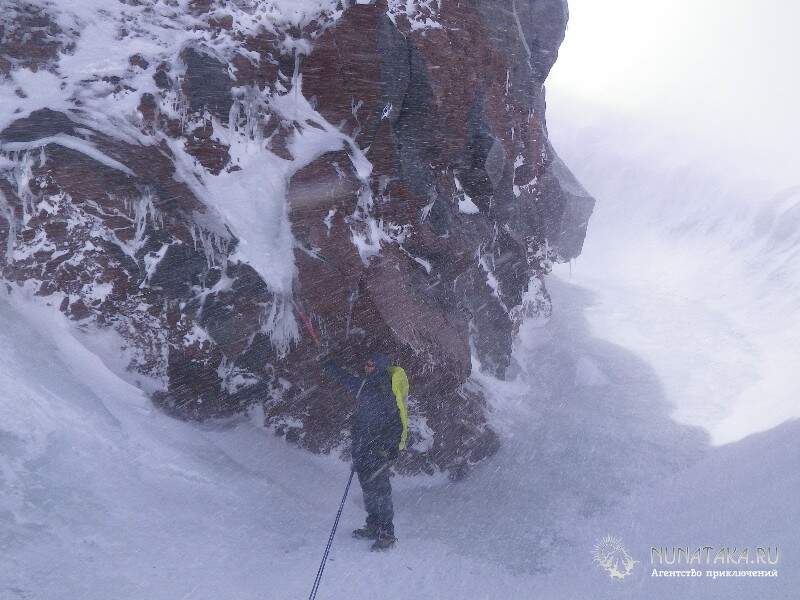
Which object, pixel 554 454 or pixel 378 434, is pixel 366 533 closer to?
pixel 378 434

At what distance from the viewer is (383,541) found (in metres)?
5.27

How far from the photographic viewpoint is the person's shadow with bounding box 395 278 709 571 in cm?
645

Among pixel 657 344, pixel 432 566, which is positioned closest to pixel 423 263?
pixel 432 566

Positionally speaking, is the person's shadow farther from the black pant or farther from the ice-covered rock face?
the black pant

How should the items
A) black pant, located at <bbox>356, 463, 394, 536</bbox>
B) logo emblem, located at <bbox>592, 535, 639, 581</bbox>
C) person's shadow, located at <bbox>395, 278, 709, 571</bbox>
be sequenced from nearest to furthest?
black pant, located at <bbox>356, 463, 394, 536</bbox> < logo emblem, located at <bbox>592, 535, 639, 581</bbox> < person's shadow, located at <bbox>395, 278, 709, 571</bbox>

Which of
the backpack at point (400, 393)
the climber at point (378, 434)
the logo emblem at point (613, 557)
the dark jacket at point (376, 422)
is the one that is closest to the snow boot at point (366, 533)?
the climber at point (378, 434)

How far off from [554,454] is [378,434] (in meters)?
4.75

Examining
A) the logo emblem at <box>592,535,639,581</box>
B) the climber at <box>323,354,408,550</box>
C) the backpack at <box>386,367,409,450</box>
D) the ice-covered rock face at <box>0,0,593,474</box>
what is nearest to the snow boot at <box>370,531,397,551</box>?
the climber at <box>323,354,408,550</box>

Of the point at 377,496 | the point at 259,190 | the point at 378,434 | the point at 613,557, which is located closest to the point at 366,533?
the point at 377,496

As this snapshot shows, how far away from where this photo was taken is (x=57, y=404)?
4605 millimetres

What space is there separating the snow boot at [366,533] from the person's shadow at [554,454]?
0.77m

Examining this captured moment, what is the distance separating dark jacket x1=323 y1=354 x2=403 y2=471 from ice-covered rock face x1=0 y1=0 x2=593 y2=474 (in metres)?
1.55

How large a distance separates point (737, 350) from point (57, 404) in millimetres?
15705

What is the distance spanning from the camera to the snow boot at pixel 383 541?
5.22 metres
